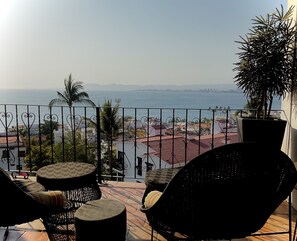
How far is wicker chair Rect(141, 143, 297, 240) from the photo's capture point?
141cm

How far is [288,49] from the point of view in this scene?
2875 mm

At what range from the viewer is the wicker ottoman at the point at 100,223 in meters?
1.74

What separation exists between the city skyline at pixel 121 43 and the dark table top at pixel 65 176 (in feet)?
46.2

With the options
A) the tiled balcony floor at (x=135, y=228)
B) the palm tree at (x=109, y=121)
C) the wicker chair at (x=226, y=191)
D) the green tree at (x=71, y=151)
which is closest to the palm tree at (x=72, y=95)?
the green tree at (x=71, y=151)

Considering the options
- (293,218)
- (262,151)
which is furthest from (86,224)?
(293,218)

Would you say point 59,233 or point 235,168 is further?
point 59,233

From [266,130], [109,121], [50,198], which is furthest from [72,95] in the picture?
[50,198]

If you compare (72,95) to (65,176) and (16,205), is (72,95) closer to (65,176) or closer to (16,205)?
(65,176)

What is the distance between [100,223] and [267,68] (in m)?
2.17

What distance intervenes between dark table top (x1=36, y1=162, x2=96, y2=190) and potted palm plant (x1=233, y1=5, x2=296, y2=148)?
159 centimetres

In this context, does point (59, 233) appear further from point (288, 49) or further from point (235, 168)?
point (288, 49)

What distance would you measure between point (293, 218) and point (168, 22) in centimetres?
2427

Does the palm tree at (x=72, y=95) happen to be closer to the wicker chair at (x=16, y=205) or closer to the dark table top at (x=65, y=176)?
the dark table top at (x=65, y=176)

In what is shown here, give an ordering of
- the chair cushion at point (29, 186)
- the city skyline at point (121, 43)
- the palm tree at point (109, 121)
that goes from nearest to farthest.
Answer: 1. the chair cushion at point (29, 186)
2. the palm tree at point (109, 121)
3. the city skyline at point (121, 43)
